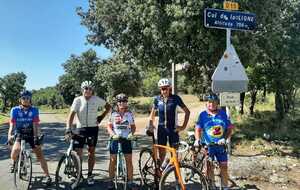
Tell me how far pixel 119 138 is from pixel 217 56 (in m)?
7.61

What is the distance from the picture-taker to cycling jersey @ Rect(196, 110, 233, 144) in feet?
22.5

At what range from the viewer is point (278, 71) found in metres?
18.4

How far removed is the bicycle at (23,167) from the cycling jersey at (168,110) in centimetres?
242

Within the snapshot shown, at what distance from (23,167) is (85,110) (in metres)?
1.56

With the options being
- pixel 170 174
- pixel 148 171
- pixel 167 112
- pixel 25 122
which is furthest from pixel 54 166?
pixel 170 174

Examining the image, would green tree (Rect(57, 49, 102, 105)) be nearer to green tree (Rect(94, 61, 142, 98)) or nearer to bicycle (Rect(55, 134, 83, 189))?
green tree (Rect(94, 61, 142, 98))

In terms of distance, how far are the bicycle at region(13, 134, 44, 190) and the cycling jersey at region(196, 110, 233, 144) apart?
125 inches

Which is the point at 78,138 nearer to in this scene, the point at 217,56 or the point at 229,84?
the point at 229,84

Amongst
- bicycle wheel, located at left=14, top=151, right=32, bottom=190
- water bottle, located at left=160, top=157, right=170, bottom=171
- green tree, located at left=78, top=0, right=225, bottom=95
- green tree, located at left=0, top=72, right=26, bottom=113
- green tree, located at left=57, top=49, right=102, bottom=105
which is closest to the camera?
water bottle, located at left=160, top=157, right=170, bottom=171

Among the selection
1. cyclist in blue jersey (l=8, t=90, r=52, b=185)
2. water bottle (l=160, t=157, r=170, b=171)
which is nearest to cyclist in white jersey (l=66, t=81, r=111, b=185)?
cyclist in blue jersey (l=8, t=90, r=52, b=185)

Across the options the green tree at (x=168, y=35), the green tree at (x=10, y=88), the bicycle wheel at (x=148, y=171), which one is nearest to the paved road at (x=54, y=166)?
the bicycle wheel at (x=148, y=171)

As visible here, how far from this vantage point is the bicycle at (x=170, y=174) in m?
6.47

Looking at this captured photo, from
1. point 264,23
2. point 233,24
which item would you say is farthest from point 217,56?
point 233,24

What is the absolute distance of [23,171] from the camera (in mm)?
7883
